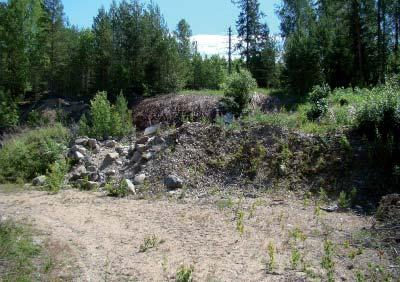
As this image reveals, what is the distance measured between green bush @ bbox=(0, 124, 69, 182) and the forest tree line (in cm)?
767

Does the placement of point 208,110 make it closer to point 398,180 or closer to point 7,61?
point 398,180

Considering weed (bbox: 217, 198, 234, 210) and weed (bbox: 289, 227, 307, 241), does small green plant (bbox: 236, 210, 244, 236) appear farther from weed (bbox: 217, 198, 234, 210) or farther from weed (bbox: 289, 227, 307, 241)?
weed (bbox: 289, 227, 307, 241)

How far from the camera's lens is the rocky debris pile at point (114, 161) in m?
10.1

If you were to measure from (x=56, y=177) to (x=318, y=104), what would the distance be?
6.96 meters

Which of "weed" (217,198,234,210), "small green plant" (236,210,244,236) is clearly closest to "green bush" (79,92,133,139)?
"weed" (217,198,234,210)

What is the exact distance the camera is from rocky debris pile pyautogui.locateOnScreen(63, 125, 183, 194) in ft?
33.2

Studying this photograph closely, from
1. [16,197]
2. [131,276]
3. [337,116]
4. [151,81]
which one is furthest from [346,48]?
[131,276]

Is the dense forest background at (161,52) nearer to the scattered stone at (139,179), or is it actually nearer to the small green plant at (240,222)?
the scattered stone at (139,179)

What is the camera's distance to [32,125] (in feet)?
56.5

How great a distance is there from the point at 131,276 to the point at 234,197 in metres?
3.88

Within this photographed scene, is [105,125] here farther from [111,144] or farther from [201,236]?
[201,236]

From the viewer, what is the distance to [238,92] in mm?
13734

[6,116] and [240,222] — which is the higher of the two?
[6,116]

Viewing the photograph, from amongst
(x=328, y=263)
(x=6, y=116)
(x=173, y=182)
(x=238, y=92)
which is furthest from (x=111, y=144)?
(x=6, y=116)
